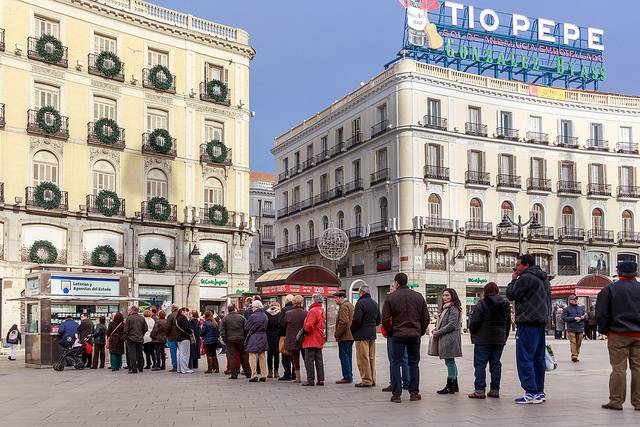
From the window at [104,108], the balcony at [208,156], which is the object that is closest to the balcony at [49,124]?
the window at [104,108]

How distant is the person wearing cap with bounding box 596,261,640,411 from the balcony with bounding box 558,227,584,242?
165 feet

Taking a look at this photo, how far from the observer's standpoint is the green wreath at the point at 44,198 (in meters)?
39.1

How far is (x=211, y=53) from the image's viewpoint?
4656 cm

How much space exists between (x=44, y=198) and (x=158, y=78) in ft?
30.2

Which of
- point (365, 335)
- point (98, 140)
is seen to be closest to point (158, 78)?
point (98, 140)

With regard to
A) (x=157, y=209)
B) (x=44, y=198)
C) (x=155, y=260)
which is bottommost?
(x=155, y=260)

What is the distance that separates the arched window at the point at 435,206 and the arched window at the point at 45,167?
25.4 m

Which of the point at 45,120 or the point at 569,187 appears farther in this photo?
the point at 569,187

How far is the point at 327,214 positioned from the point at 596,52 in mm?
24762

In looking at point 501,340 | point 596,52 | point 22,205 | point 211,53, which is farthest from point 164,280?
point 596,52

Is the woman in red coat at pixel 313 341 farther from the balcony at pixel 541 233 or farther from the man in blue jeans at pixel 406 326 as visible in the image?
the balcony at pixel 541 233

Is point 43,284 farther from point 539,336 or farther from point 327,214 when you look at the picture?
point 327,214

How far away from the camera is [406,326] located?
12750 millimetres

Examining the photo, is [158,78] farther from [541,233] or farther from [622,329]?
[622,329]
